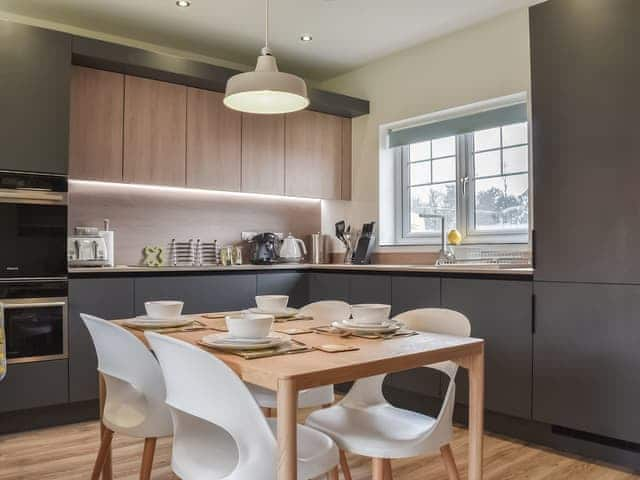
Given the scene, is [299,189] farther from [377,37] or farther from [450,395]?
[450,395]

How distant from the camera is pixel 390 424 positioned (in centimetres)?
185

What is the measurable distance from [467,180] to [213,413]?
313 cm

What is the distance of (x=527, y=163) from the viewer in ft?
12.0

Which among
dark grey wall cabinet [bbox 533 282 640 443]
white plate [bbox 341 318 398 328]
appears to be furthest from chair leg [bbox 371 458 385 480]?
dark grey wall cabinet [bbox 533 282 640 443]

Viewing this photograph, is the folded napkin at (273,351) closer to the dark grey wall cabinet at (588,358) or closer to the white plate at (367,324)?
the white plate at (367,324)

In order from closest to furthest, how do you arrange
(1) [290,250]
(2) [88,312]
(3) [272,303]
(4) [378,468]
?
(4) [378,468] → (3) [272,303] → (2) [88,312] → (1) [290,250]

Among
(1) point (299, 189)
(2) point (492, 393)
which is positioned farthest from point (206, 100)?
(2) point (492, 393)

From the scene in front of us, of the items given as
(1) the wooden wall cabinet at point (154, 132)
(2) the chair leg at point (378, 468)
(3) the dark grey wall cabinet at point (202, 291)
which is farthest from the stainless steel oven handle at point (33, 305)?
(2) the chair leg at point (378, 468)

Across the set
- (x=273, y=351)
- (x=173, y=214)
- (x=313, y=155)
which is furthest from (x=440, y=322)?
(x=313, y=155)

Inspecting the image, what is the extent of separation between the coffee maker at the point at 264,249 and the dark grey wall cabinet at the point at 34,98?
157 cm

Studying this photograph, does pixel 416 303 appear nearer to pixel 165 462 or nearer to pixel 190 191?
pixel 165 462

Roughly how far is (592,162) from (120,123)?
275 centimetres

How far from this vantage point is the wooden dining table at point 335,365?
4.09 feet

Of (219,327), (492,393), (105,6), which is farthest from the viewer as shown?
(105,6)
